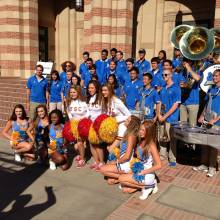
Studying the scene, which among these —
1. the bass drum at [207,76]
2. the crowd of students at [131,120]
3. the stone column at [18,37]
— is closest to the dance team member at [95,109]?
the crowd of students at [131,120]

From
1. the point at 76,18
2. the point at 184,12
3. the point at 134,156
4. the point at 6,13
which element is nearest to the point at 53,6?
the point at 76,18

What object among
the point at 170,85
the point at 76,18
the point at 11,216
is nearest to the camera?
the point at 11,216

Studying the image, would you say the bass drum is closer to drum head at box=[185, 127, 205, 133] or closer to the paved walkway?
drum head at box=[185, 127, 205, 133]

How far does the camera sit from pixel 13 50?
13898 millimetres

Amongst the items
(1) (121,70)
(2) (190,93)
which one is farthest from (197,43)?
(1) (121,70)

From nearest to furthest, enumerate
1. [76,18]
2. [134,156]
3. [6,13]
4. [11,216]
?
[11,216], [134,156], [6,13], [76,18]

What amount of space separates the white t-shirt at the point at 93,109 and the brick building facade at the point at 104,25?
6.89 m

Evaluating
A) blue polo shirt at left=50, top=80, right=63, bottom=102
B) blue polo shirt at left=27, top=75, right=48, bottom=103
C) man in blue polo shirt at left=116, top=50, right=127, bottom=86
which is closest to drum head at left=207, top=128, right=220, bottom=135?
man in blue polo shirt at left=116, top=50, right=127, bottom=86

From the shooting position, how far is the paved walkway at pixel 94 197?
417cm

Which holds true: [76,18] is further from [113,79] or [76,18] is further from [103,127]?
[103,127]

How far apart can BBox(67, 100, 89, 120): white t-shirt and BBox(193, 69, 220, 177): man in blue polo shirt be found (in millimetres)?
2237

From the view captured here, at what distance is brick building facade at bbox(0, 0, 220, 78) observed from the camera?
12109mm

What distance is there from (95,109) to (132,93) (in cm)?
113

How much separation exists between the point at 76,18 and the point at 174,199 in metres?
13.1
